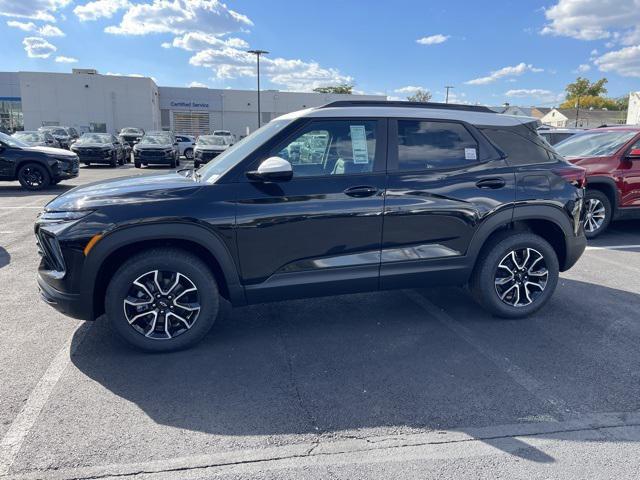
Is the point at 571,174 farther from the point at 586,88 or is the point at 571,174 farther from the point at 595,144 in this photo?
the point at 586,88

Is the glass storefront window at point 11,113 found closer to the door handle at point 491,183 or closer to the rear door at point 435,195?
the rear door at point 435,195

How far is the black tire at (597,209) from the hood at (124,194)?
22.0ft

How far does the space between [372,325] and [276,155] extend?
1.74 meters

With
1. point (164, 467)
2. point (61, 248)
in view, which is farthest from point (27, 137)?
point (164, 467)

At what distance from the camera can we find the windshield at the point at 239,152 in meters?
3.63

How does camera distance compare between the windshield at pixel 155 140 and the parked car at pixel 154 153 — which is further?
the windshield at pixel 155 140

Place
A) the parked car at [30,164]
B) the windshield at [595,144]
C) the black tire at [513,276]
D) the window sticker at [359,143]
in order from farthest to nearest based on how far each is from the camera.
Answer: the parked car at [30,164]
the windshield at [595,144]
the black tire at [513,276]
the window sticker at [359,143]

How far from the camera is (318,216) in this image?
3572 millimetres

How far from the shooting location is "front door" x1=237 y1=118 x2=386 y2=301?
11.5 ft

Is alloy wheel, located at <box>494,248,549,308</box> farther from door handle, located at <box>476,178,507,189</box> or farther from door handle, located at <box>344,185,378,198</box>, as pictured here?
door handle, located at <box>344,185,378,198</box>

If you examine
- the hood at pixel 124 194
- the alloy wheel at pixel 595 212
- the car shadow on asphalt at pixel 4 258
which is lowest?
the car shadow on asphalt at pixel 4 258

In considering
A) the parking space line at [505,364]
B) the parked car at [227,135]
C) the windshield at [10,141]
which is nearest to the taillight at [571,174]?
the parking space line at [505,364]

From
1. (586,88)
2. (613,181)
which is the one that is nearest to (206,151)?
(613,181)

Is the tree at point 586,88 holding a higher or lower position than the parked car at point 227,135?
higher
